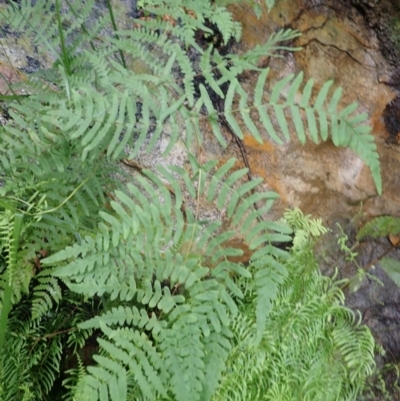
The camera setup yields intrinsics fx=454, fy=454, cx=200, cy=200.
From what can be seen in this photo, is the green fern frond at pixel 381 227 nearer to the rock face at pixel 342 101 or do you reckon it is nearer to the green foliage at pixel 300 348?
the rock face at pixel 342 101

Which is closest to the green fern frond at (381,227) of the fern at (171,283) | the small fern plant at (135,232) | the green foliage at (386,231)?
the green foliage at (386,231)

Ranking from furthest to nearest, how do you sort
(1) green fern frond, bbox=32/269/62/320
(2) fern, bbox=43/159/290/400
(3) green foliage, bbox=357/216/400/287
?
(3) green foliage, bbox=357/216/400/287 < (1) green fern frond, bbox=32/269/62/320 < (2) fern, bbox=43/159/290/400

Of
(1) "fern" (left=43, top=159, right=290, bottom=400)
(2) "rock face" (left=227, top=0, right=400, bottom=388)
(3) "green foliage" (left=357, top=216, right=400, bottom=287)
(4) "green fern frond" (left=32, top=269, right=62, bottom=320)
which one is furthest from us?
(2) "rock face" (left=227, top=0, right=400, bottom=388)

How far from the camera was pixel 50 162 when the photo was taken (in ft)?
5.47

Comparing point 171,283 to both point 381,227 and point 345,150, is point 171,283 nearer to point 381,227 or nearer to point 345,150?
point 381,227

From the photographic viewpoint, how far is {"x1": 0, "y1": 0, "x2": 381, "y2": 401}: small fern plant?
1336 millimetres

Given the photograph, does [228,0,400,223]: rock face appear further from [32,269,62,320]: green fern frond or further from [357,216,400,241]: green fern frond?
[32,269,62,320]: green fern frond

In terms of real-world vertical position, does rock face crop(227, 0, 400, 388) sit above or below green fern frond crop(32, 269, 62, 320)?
above

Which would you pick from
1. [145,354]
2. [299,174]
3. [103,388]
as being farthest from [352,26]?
[103,388]

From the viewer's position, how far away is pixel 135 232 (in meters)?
1.34

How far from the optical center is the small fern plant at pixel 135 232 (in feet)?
4.38

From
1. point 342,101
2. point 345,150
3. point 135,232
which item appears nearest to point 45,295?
point 135,232

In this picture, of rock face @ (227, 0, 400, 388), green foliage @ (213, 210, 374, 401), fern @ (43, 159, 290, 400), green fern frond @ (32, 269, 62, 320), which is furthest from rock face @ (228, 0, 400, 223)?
green fern frond @ (32, 269, 62, 320)

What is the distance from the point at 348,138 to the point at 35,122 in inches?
44.4
